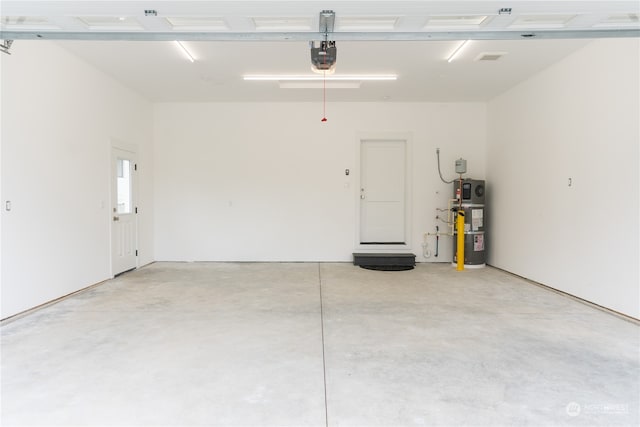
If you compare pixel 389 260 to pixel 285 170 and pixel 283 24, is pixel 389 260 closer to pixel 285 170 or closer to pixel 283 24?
pixel 285 170

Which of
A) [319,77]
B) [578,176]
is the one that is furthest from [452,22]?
[319,77]

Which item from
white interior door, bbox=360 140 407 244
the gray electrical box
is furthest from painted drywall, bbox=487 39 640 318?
white interior door, bbox=360 140 407 244

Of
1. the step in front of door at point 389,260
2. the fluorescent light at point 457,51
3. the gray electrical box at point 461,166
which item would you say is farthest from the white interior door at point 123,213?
the gray electrical box at point 461,166

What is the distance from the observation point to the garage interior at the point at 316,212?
2.37 m

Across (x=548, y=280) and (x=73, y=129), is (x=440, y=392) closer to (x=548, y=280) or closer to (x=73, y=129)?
(x=548, y=280)

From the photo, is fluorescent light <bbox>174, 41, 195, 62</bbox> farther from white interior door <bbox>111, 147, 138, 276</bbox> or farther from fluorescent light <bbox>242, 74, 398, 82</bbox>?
white interior door <bbox>111, 147, 138, 276</bbox>

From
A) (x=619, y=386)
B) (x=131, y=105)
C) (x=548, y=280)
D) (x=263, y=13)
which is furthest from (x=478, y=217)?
(x=131, y=105)

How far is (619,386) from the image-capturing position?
2.48 metres

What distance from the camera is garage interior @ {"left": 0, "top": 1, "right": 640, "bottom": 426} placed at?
237cm

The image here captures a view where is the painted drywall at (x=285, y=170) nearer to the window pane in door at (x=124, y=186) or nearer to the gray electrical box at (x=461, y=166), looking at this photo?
the gray electrical box at (x=461, y=166)

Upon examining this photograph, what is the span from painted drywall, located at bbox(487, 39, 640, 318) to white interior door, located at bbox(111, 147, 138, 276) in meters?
6.30

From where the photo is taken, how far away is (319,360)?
9.39ft

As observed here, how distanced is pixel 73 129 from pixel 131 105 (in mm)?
1744

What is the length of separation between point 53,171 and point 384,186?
5367 mm
